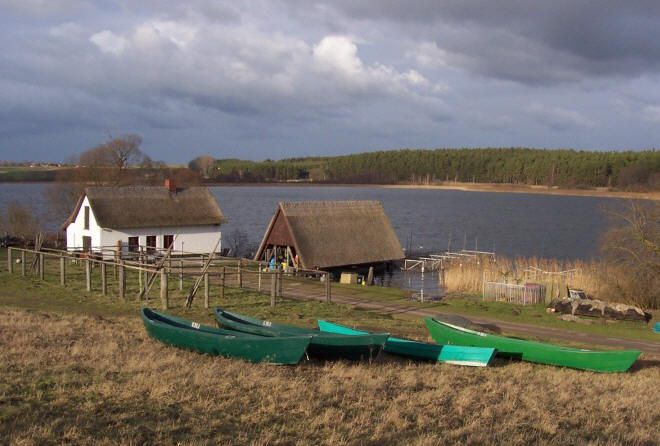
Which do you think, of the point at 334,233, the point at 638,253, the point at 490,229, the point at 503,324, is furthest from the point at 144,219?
the point at 490,229

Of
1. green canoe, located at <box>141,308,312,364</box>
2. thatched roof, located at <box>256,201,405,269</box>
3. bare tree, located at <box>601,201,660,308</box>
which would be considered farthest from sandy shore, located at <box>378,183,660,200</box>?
green canoe, located at <box>141,308,312,364</box>

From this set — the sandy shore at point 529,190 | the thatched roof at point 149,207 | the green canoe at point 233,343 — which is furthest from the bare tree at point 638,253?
the sandy shore at point 529,190

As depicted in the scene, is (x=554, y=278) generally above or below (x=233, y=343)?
below

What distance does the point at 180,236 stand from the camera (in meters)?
46.5

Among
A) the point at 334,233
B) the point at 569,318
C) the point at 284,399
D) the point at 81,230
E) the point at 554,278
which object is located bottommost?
the point at 569,318

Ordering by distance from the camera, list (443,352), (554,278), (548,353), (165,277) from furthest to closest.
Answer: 1. (554,278)
2. (165,277)
3. (548,353)
4. (443,352)

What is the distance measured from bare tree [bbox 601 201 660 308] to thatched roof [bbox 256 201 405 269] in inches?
609

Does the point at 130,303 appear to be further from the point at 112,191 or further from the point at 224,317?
the point at 112,191

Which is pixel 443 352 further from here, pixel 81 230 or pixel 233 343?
pixel 81 230

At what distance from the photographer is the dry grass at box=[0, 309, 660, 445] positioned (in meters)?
8.76

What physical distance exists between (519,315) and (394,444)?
67.5 ft

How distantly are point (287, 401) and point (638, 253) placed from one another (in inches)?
1132

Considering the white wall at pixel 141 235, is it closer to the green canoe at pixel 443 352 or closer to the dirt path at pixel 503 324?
the dirt path at pixel 503 324

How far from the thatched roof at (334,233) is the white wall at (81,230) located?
1069cm
